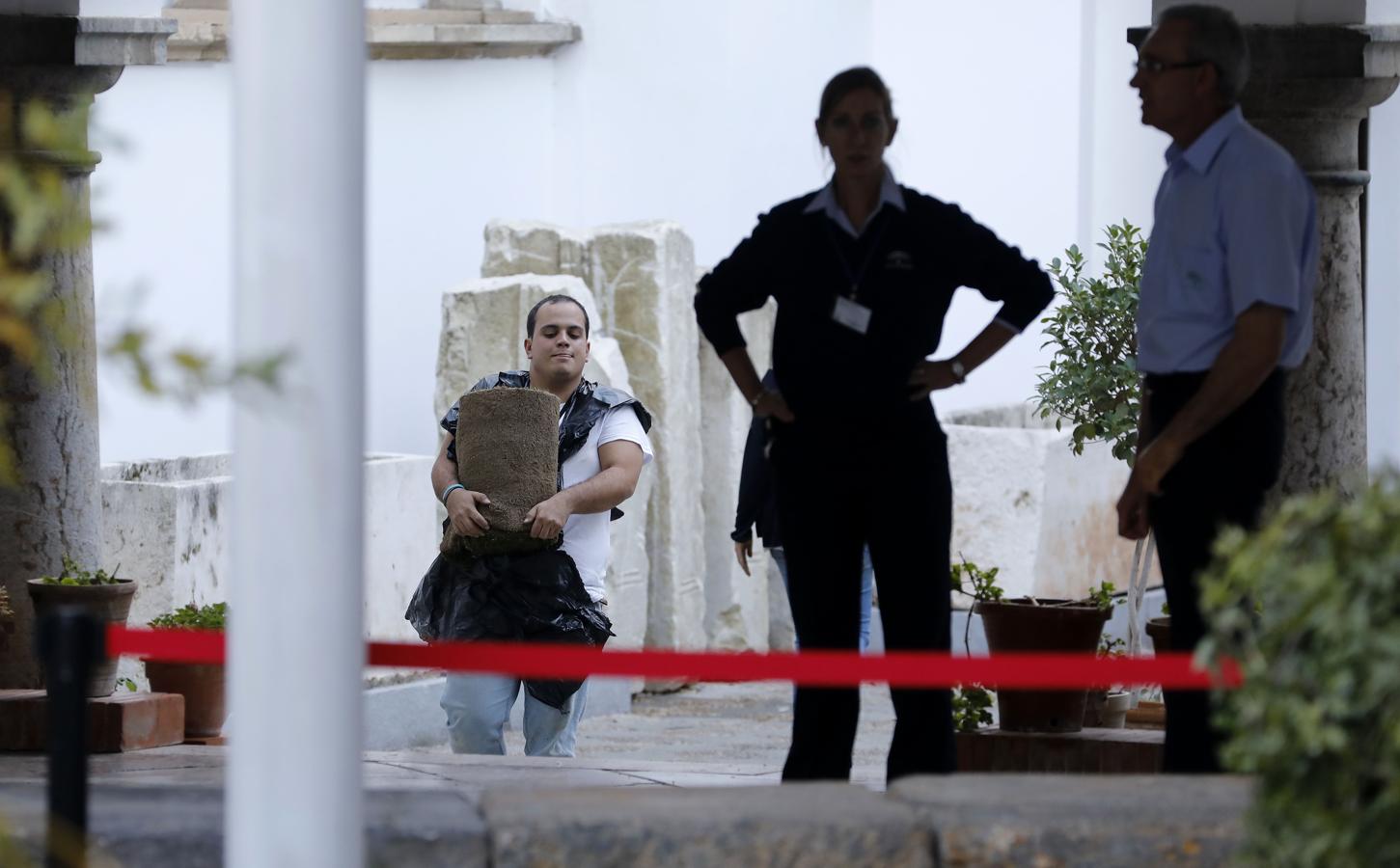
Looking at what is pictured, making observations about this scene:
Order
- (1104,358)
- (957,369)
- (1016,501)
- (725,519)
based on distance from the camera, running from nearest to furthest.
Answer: (957,369), (1104,358), (1016,501), (725,519)

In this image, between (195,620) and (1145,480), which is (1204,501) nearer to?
(1145,480)

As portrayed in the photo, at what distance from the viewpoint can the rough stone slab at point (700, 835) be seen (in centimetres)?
313

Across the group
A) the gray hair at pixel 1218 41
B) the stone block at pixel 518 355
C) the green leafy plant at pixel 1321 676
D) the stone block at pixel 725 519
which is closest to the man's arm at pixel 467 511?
the gray hair at pixel 1218 41

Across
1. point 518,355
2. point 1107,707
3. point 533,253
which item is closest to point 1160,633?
point 1107,707

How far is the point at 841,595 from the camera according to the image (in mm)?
4176

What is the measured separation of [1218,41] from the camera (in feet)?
13.2

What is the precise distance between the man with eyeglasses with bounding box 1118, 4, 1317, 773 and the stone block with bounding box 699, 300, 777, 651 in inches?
294

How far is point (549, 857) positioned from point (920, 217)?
1672 mm

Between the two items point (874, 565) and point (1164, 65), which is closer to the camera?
point (1164, 65)

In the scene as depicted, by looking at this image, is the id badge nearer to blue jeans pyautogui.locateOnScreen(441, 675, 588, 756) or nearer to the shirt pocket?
the shirt pocket

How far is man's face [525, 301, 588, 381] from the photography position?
579cm

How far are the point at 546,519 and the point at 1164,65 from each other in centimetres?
215

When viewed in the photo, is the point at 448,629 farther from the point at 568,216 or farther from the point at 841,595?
the point at 568,216

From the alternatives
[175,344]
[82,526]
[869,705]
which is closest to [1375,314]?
[869,705]
